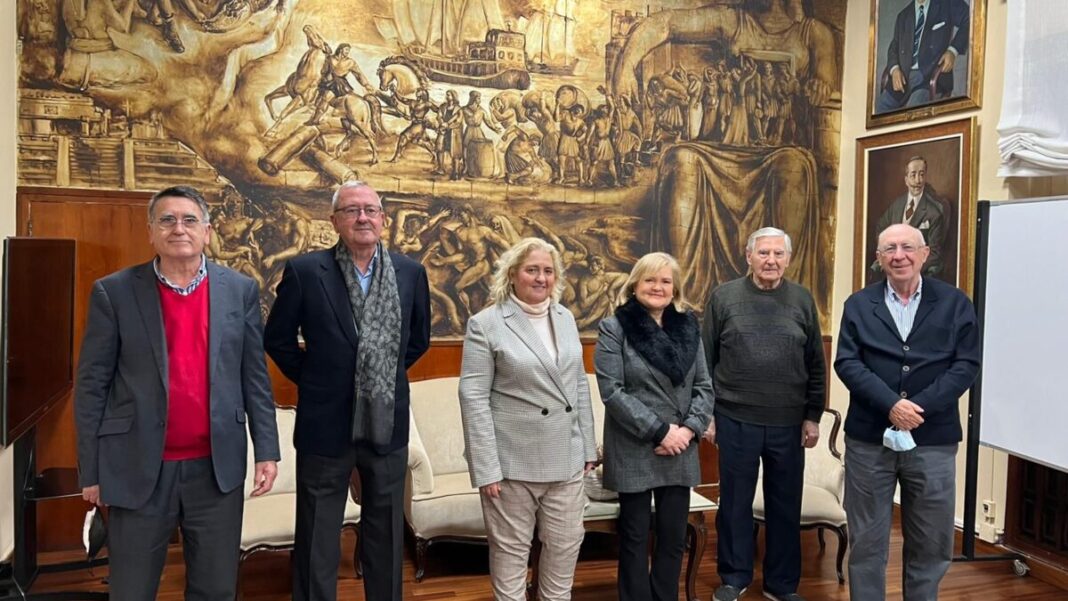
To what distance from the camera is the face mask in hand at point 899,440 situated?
3.82 m

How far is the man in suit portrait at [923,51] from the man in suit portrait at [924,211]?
1.66ft

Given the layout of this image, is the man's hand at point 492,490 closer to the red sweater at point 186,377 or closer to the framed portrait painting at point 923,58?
the red sweater at point 186,377

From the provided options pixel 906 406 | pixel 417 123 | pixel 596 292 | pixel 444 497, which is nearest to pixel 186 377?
pixel 444 497

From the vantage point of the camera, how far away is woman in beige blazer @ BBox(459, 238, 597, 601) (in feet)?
12.2

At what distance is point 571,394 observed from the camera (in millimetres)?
3828

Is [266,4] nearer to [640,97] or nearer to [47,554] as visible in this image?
[640,97]

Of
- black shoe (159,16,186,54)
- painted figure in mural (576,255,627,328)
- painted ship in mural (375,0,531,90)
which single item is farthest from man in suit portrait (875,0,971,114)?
black shoe (159,16,186,54)

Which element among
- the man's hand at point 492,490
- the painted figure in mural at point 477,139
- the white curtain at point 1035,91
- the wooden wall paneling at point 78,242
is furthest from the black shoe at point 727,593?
the wooden wall paneling at point 78,242

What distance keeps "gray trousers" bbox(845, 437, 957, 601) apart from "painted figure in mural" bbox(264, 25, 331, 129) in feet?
13.6

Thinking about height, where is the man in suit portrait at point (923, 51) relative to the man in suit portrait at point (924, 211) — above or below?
above

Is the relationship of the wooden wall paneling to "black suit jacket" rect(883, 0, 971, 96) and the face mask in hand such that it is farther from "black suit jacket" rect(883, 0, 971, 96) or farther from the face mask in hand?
"black suit jacket" rect(883, 0, 971, 96)

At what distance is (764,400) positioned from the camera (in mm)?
4359

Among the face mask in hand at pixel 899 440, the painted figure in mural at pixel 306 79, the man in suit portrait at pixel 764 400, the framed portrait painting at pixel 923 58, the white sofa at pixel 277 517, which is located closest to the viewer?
the face mask in hand at pixel 899 440

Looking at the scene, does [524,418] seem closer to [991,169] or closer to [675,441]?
[675,441]
